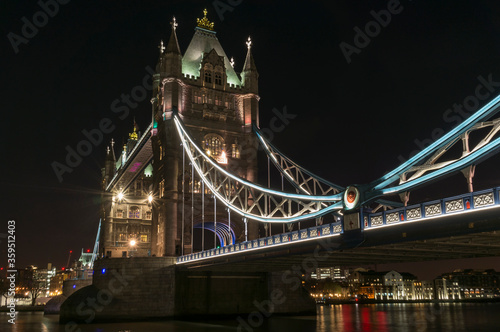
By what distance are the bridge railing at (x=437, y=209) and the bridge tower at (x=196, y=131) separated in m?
26.3

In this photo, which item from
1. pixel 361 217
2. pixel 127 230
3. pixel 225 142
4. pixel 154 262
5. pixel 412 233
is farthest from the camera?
pixel 127 230

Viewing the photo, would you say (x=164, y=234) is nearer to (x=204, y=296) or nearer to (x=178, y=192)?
(x=178, y=192)

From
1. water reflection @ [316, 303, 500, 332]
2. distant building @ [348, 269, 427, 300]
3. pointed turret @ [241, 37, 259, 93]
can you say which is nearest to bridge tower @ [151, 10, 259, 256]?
pointed turret @ [241, 37, 259, 93]

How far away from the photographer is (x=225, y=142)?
52.7 metres

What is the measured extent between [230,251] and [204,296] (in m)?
10.8

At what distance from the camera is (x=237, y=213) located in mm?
49969

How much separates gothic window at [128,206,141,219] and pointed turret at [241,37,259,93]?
2824cm

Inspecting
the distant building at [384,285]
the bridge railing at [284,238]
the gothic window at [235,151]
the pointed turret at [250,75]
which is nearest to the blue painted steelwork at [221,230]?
the gothic window at [235,151]

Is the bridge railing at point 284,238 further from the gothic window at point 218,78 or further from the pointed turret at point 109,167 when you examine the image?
the pointed turret at point 109,167

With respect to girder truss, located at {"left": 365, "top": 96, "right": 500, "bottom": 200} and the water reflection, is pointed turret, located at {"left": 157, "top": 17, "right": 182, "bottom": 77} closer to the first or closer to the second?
the water reflection

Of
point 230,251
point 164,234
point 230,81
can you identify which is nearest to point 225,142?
point 230,81

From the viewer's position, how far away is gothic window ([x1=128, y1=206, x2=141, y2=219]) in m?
73.5

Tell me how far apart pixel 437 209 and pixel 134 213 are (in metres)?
59.4

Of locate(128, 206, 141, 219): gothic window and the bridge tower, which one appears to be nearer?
the bridge tower
